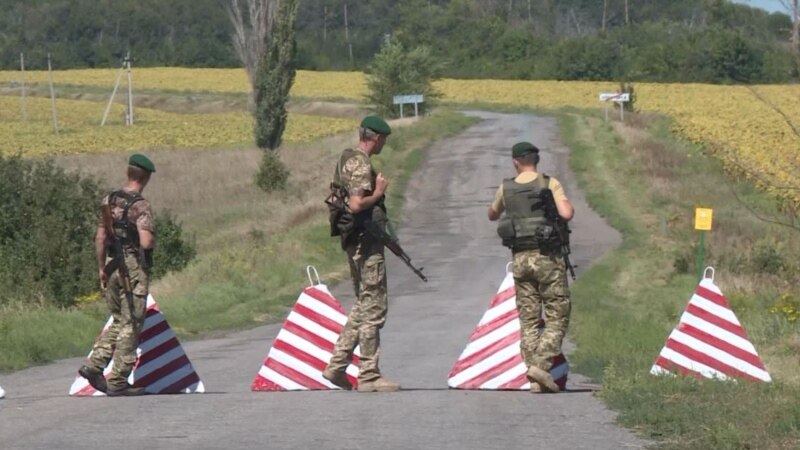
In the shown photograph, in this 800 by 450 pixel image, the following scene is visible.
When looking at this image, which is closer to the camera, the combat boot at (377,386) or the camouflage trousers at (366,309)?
the camouflage trousers at (366,309)

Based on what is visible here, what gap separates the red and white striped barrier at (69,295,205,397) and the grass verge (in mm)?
3037

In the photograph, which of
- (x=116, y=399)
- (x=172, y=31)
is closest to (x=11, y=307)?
(x=116, y=399)

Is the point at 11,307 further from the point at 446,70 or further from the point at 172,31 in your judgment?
the point at 172,31

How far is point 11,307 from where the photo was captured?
2089cm

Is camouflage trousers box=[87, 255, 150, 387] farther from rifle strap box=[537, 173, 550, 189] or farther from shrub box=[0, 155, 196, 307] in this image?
shrub box=[0, 155, 196, 307]

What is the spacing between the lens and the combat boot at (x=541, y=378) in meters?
10.8

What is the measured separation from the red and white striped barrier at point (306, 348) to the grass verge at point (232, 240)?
151 inches

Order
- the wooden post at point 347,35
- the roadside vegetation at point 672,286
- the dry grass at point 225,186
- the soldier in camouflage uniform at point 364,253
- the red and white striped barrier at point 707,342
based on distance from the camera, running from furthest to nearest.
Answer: the wooden post at point 347,35, the dry grass at point 225,186, the red and white striped barrier at point 707,342, the soldier in camouflage uniform at point 364,253, the roadside vegetation at point 672,286

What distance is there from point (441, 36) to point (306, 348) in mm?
110662

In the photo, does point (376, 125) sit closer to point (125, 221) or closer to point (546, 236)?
point (546, 236)

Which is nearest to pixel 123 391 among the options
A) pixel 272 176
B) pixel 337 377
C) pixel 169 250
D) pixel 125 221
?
pixel 125 221

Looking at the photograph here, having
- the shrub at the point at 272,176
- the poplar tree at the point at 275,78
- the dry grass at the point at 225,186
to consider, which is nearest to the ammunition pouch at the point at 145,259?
the dry grass at the point at 225,186

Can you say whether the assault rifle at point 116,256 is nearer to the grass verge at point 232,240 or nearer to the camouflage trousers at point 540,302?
the camouflage trousers at point 540,302

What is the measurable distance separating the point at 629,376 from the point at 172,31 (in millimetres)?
122792
